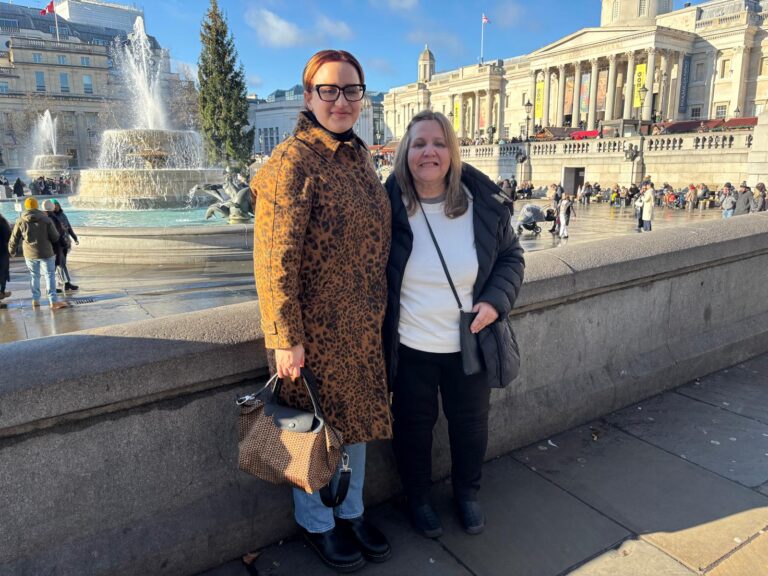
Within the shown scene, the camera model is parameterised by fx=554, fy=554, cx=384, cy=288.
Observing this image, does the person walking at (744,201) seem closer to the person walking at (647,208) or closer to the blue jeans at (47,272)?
the person walking at (647,208)

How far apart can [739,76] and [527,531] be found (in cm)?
8102

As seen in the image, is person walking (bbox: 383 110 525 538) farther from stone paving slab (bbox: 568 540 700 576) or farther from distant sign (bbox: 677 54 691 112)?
distant sign (bbox: 677 54 691 112)

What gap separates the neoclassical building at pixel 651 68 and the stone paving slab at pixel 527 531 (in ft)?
203

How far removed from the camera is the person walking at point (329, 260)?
2.05m

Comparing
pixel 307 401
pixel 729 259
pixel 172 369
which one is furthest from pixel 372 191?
pixel 729 259

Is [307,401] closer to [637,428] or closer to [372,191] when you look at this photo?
[372,191]

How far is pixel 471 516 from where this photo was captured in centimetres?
A: 269

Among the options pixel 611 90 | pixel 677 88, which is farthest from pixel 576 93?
pixel 677 88

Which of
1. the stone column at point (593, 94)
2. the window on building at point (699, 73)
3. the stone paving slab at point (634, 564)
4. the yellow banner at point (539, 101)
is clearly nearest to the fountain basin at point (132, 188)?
the stone paving slab at point (634, 564)

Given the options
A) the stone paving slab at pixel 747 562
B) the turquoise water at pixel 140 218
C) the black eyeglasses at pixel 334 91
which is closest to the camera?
the black eyeglasses at pixel 334 91

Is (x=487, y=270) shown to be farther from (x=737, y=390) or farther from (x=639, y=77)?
(x=639, y=77)

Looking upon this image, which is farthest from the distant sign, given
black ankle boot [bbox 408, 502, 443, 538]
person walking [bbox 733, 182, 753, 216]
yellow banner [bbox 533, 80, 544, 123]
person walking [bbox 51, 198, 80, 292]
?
black ankle boot [bbox 408, 502, 443, 538]

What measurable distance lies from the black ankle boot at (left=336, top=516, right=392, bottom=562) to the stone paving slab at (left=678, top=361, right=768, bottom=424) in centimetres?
283

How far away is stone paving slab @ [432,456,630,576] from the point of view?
Answer: 8.06ft
